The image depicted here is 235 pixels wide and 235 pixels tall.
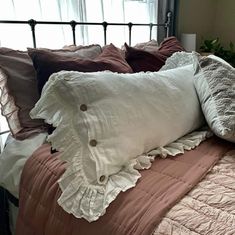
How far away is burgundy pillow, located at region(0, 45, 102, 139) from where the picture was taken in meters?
1.07

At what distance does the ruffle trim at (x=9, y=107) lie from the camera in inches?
42.3

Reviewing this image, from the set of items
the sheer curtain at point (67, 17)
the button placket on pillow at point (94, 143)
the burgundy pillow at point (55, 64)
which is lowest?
the button placket on pillow at point (94, 143)

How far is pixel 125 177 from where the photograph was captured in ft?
2.49

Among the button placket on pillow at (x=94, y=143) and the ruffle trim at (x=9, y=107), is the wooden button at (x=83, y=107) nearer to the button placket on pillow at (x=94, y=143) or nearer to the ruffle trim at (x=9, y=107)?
the button placket on pillow at (x=94, y=143)

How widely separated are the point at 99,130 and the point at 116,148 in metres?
0.07

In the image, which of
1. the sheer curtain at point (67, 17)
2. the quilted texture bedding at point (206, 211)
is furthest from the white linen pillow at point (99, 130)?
the sheer curtain at point (67, 17)

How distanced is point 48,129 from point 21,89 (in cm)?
20

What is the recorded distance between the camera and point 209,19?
2.98 meters

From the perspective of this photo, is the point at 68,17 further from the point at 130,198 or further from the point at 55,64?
the point at 130,198

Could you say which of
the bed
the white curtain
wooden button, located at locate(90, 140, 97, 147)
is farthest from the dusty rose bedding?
the white curtain

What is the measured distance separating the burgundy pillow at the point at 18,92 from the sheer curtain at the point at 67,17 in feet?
0.87

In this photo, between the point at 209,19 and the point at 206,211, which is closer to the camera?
the point at 206,211

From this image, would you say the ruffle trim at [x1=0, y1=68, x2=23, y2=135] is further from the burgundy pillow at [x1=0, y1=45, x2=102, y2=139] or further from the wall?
the wall

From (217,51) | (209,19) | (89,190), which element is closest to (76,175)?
(89,190)
